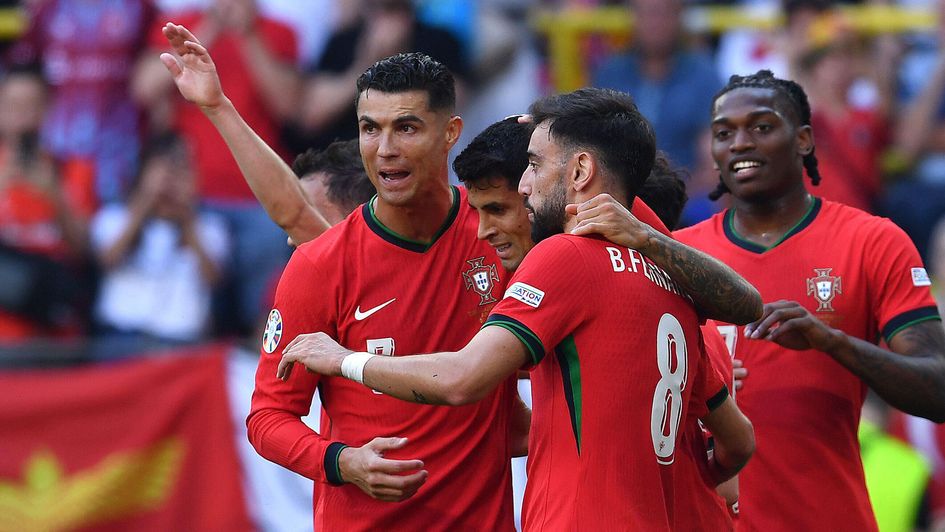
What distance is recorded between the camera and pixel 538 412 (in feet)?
13.8

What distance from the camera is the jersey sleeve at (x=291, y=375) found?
15.4ft

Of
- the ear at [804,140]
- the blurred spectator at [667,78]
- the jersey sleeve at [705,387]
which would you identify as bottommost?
the jersey sleeve at [705,387]

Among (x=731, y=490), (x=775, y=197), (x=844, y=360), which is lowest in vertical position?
(x=731, y=490)

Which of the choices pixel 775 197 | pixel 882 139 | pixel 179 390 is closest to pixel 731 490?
pixel 775 197

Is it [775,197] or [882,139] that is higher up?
[882,139]

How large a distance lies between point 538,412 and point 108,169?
7.32 m

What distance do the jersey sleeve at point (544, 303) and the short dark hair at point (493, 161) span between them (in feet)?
2.42

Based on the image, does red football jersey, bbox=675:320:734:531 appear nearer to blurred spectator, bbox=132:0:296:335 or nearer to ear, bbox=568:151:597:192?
ear, bbox=568:151:597:192

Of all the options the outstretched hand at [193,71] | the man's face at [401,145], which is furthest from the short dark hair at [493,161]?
the outstretched hand at [193,71]

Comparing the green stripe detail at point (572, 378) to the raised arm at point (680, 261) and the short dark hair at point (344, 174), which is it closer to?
the raised arm at point (680, 261)

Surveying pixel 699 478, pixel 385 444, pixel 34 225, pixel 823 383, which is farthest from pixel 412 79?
pixel 34 225

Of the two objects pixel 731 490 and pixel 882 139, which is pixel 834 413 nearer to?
pixel 731 490

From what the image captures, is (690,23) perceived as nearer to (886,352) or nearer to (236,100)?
(236,100)

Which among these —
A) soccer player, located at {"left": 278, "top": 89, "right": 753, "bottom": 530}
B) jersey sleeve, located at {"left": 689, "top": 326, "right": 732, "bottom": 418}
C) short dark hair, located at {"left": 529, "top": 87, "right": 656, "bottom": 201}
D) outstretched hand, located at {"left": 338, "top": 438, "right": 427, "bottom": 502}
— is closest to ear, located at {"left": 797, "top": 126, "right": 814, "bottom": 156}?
jersey sleeve, located at {"left": 689, "top": 326, "right": 732, "bottom": 418}
